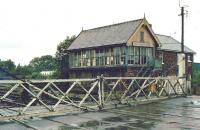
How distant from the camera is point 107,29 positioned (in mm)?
40625

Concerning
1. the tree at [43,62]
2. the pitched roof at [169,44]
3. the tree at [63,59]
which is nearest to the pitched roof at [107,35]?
the tree at [63,59]

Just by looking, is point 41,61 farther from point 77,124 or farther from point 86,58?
point 77,124

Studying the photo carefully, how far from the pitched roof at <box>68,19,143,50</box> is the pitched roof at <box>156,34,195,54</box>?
6441 millimetres

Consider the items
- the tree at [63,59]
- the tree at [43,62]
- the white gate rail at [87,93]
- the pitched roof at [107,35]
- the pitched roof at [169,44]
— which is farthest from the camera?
the tree at [43,62]

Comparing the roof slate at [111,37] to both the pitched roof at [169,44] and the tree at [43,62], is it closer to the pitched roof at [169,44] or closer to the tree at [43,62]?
the pitched roof at [169,44]

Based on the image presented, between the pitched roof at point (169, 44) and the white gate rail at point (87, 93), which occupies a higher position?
the pitched roof at point (169, 44)

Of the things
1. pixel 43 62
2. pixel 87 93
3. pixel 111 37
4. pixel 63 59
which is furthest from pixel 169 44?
pixel 43 62

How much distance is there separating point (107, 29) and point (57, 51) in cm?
1942

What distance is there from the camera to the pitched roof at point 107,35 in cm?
3656

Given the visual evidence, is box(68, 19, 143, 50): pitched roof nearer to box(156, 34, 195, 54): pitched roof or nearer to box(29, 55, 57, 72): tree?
box(156, 34, 195, 54): pitched roof

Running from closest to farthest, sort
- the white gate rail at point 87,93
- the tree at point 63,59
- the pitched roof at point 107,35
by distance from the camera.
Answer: the white gate rail at point 87,93, the pitched roof at point 107,35, the tree at point 63,59

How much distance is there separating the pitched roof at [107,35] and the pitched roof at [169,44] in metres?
6.44

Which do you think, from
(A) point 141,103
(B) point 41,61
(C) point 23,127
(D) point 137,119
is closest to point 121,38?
(A) point 141,103

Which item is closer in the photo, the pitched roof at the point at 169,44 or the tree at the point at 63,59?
the pitched roof at the point at 169,44
